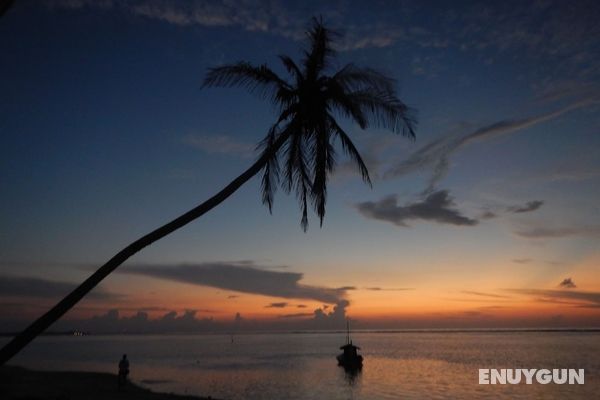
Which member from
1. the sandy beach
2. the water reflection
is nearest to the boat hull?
the water reflection

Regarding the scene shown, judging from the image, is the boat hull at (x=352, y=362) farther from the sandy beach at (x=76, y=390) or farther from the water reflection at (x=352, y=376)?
the sandy beach at (x=76, y=390)

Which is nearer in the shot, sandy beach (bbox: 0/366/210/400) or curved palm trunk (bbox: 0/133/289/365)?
curved palm trunk (bbox: 0/133/289/365)

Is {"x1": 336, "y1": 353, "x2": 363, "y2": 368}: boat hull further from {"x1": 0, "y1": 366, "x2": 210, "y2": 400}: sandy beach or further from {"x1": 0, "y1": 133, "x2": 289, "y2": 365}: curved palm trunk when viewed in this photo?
{"x1": 0, "y1": 133, "x2": 289, "y2": 365}: curved palm trunk

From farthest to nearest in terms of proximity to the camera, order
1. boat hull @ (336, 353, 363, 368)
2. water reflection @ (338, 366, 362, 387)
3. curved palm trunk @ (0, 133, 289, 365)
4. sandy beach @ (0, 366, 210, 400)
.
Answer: boat hull @ (336, 353, 363, 368)
water reflection @ (338, 366, 362, 387)
sandy beach @ (0, 366, 210, 400)
curved palm trunk @ (0, 133, 289, 365)

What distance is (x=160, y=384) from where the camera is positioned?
131ft

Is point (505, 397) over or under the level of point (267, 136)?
under

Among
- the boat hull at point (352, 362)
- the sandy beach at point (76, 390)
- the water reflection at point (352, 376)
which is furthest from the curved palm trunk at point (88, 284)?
the boat hull at point (352, 362)

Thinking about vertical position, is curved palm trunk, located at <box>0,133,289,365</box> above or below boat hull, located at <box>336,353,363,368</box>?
above

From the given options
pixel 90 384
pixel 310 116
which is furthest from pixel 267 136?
pixel 90 384

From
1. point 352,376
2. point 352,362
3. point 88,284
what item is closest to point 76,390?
point 88,284

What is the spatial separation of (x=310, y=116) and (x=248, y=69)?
A: 5.85ft

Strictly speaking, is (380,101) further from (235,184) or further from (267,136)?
(235,184)

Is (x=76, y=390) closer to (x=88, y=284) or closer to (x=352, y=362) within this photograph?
(x=88, y=284)

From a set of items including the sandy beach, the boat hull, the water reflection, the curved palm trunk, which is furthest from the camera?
the boat hull
